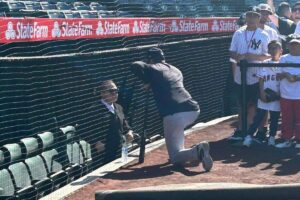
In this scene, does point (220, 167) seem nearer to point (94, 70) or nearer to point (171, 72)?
point (171, 72)

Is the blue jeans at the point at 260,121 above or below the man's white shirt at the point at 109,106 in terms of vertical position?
below

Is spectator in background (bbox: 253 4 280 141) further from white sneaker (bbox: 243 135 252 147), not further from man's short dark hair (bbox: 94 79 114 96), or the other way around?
man's short dark hair (bbox: 94 79 114 96)

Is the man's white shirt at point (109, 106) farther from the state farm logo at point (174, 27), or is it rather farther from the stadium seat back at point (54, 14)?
the state farm logo at point (174, 27)

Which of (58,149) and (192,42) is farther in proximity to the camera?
(192,42)

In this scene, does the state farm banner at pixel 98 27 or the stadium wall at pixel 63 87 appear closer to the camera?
the stadium wall at pixel 63 87

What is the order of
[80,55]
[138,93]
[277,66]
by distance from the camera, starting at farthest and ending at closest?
[138,93], [277,66], [80,55]

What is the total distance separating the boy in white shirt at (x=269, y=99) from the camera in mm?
8711

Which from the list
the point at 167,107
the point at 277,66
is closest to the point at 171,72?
the point at 167,107

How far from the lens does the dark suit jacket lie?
27.5 feet

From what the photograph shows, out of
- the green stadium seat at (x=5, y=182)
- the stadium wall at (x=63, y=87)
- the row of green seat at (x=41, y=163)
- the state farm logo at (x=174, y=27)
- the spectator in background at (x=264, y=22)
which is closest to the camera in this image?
the green stadium seat at (x=5, y=182)

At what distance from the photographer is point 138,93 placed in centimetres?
977

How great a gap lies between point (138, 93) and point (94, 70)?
1256mm

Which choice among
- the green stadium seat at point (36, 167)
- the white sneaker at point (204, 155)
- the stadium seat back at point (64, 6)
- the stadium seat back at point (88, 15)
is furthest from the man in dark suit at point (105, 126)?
the stadium seat back at point (64, 6)

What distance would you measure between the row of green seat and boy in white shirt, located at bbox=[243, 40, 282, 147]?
2.29 m
